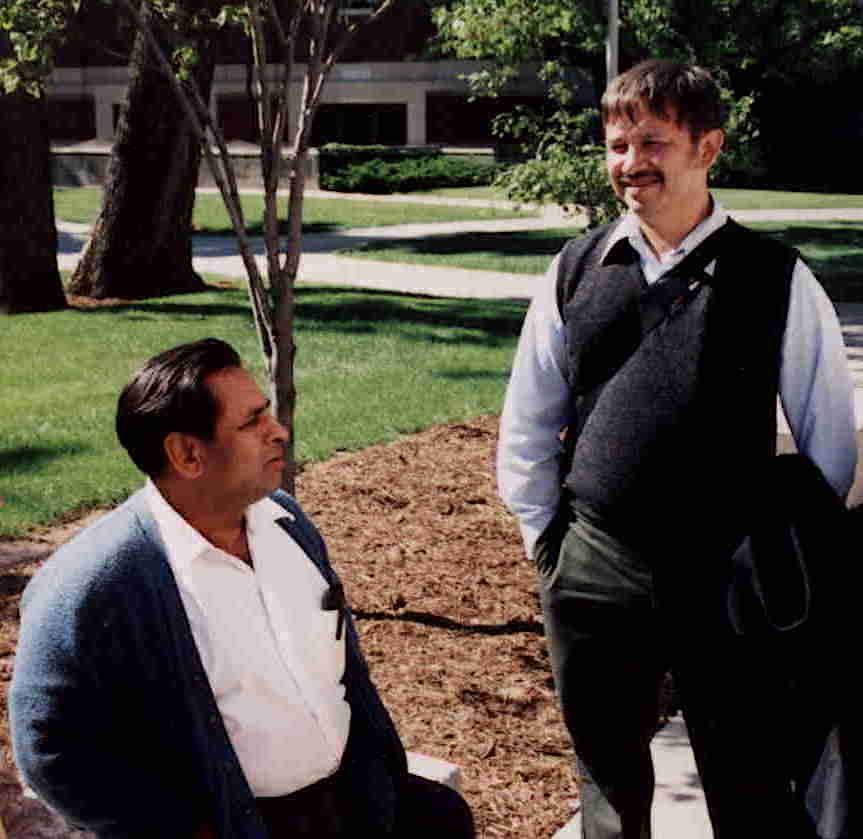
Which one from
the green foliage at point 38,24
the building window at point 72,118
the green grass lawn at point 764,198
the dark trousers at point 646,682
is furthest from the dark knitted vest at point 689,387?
the building window at point 72,118

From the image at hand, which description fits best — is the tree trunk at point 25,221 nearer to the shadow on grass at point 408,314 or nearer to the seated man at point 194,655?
the shadow on grass at point 408,314

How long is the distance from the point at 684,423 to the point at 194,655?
111 centimetres

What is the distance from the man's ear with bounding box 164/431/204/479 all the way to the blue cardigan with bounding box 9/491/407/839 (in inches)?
4.0

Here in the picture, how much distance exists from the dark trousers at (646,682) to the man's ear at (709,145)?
82 cm

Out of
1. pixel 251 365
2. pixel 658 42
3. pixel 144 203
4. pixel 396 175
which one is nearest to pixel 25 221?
pixel 144 203

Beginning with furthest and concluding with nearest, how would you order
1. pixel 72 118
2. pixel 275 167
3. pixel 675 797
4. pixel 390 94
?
pixel 72 118, pixel 390 94, pixel 275 167, pixel 675 797

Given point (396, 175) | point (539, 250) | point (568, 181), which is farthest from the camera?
point (396, 175)

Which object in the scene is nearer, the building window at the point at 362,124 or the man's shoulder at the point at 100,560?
the man's shoulder at the point at 100,560

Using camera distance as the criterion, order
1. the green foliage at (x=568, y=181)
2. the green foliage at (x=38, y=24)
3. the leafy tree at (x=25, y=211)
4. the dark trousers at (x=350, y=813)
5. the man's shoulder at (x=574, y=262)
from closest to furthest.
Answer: the dark trousers at (x=350, y=813) → the man's shoulder at (x=574, y=262) → the green foliage at (x=38, y=24) → the green foliage at (x=568, y=181) → the leafy tree at (x=25, y=211)

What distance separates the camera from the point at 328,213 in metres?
27.2

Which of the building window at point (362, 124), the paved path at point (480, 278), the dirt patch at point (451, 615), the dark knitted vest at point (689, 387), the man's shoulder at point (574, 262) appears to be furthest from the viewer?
the building window at point (362, 124)

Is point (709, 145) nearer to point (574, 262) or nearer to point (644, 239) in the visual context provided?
point (644, 239)

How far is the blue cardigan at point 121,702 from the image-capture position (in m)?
2.40

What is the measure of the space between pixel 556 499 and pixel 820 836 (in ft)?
3.59
